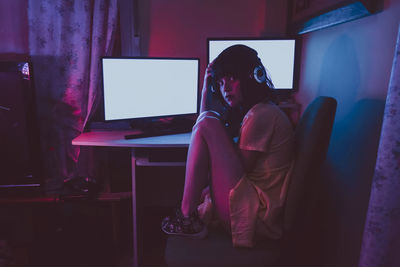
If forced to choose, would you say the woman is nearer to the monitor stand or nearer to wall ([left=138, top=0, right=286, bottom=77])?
the monitor stand

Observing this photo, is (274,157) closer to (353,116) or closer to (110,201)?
(353,116)

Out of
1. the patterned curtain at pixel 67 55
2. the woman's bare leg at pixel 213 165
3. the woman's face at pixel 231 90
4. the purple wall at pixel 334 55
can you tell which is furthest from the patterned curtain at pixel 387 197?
the patterned curtain at pixel 67 55

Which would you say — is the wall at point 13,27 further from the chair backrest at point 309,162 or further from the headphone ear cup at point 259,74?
the chair backrest at point 309,162

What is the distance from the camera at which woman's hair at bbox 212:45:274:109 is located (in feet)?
4.00

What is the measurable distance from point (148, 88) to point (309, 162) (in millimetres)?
1080

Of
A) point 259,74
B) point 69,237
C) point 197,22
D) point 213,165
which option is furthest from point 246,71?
point 69,237

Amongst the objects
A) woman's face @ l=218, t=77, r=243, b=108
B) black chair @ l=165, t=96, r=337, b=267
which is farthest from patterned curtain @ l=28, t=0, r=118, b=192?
black chair @ l=165, t=96, r=337, b=267

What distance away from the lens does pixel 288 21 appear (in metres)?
2.03

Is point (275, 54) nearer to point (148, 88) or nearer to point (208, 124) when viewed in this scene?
point (148, 88)

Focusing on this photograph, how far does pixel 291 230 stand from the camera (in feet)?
3.35

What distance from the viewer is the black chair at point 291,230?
0.97 meters

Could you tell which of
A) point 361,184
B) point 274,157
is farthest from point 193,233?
point 361,184

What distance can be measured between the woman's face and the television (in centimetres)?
57

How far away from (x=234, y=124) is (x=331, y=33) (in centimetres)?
69
